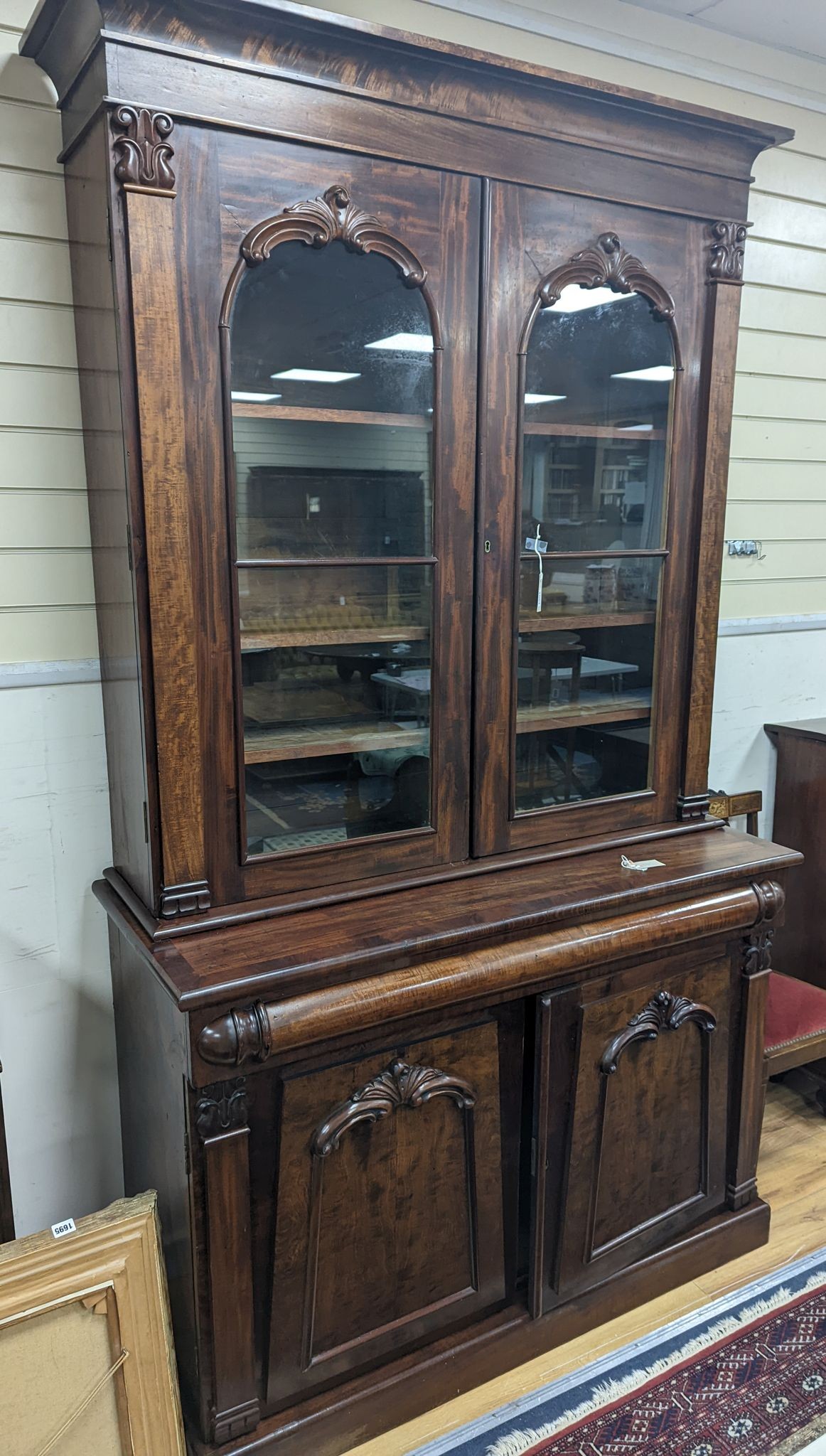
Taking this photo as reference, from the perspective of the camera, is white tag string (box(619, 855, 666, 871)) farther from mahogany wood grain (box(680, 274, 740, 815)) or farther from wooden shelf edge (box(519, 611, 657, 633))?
wooden shelf edge (box(519, 611, 657, 633))

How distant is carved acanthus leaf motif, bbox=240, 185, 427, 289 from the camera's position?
142 centimetres

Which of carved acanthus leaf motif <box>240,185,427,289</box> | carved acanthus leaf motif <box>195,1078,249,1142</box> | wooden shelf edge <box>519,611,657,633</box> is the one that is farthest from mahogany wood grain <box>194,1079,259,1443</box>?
carved acanthus leaf motif <box>240,185,427,289</box>

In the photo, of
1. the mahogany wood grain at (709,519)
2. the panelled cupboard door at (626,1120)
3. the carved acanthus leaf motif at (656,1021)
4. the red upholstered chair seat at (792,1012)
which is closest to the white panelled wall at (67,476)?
the mahogany wood grain at (709,519)

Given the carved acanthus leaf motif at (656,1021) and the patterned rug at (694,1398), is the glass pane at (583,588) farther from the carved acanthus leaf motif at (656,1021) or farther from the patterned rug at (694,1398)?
the patterned rug at (694,1398)

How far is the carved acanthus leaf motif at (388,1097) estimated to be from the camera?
1.50 meters

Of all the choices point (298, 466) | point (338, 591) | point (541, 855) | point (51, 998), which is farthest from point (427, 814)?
point (51, 998)

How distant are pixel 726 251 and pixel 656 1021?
151 cm

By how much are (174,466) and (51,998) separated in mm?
1058

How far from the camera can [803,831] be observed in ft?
8.80

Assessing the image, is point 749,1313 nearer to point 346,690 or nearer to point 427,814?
point 427,814

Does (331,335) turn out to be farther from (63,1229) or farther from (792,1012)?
(792,1012)

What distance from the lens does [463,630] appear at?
171 cm

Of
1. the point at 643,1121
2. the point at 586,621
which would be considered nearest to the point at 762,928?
the point at 643,1121

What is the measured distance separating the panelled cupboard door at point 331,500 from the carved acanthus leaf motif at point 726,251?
1.81 ft
